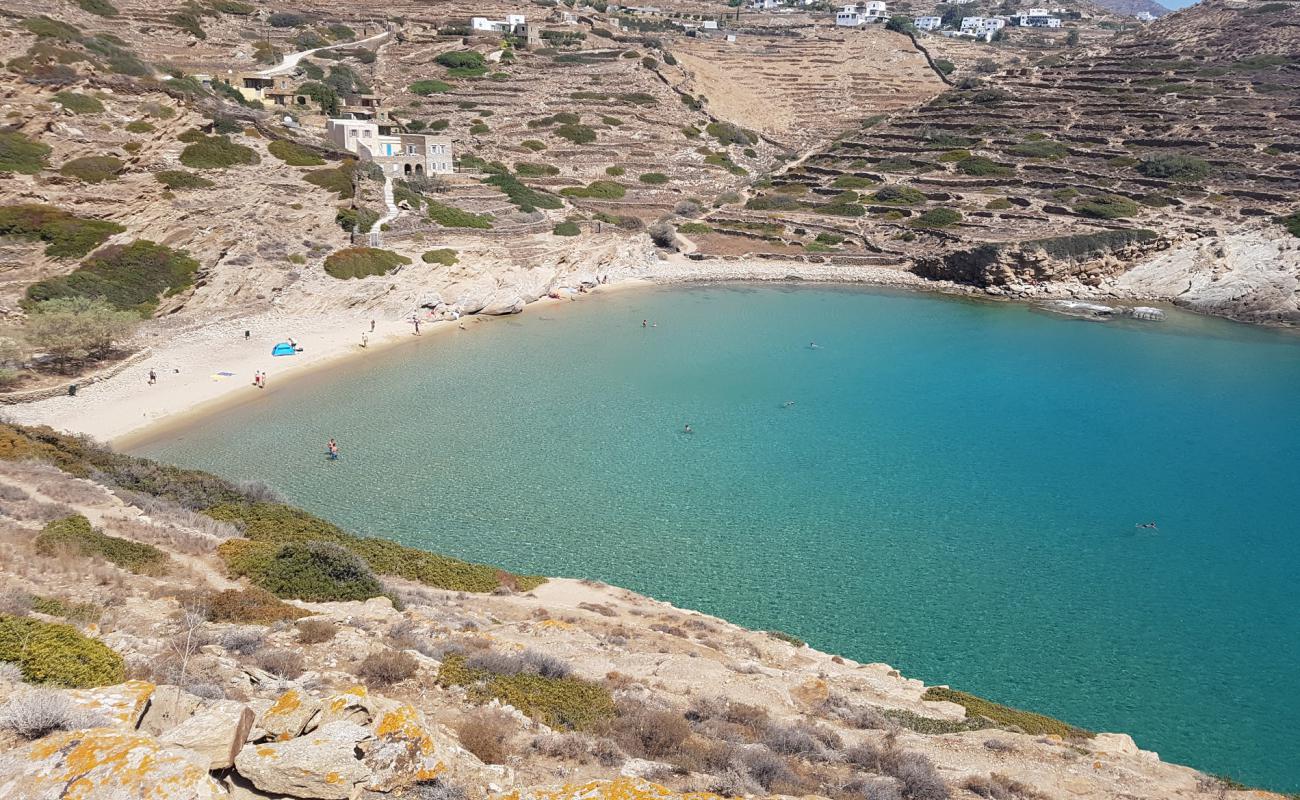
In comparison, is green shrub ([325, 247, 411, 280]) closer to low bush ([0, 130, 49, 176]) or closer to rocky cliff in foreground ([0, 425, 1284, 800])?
low bush ([0, 130, 49, 176])

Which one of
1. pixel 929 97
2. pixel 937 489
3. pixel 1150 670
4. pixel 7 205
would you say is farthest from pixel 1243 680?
pixel 929 97

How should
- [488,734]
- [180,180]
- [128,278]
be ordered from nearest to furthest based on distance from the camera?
[488,734] → [128,278] → [180,180]

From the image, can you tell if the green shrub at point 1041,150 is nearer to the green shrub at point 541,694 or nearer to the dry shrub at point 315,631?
the green shrub at point 541,694

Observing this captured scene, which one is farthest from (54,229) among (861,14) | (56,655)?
(861,14)

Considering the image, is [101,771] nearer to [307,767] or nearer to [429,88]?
[307,767]

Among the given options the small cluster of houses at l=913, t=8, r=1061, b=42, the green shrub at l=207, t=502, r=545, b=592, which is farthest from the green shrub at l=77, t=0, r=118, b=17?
the small cluster of houses at l=913, t=8, r=1061, b=42

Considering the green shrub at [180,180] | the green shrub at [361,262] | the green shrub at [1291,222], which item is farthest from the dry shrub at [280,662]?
the green shrub at [1291,222]
